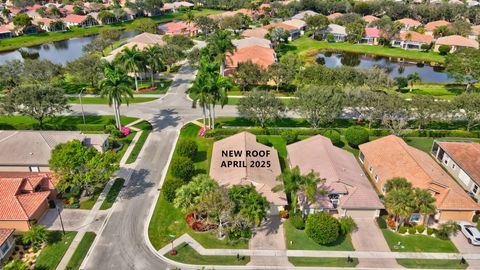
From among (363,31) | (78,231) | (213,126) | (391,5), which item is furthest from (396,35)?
(78,231)

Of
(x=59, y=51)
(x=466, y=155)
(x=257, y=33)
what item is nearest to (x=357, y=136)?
(x=466, y=155)

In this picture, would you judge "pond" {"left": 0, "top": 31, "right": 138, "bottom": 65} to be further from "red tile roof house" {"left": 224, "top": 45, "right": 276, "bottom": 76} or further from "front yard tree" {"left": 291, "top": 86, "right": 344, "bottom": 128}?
"front yard tree" {"left": 291, "top": 86, "right": 344, "bottom": 128}

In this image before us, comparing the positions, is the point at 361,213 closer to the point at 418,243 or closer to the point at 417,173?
the point at 418,243

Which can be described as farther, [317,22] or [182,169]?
[317,22]

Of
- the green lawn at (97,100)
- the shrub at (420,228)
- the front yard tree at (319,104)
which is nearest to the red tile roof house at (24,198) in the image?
the green lawn at (97,100)

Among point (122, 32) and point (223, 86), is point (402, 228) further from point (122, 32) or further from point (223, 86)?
point (122, 32)

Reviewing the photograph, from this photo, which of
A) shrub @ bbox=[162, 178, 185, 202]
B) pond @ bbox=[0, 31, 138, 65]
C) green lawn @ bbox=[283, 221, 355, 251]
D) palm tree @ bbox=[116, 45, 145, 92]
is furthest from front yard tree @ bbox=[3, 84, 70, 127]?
pond @ bbox=[0, 31, 138, 65]

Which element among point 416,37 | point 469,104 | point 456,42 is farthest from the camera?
point 416,37
